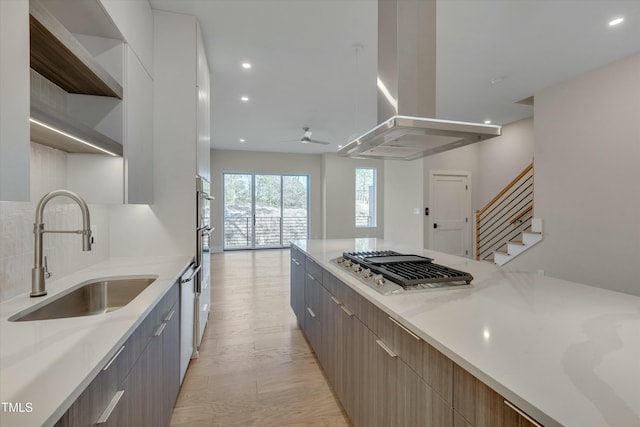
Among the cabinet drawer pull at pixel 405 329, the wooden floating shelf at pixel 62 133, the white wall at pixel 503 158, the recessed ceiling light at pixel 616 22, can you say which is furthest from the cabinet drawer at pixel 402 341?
the white wall at pixel 503 158

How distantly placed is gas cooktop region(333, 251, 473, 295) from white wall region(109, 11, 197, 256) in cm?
150

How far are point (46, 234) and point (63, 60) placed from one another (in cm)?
89

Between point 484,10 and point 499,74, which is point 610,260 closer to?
point 499,74

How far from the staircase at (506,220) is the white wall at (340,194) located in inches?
135

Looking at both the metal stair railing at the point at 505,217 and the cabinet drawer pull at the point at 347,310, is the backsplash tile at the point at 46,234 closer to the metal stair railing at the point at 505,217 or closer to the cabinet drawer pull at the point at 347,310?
the cabinet drawer pull at the point at 347,310

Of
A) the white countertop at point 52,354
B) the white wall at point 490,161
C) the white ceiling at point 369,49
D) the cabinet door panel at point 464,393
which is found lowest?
the cabinet door panel at point 464,393

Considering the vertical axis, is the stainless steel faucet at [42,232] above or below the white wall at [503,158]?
below

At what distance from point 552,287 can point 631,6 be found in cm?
254

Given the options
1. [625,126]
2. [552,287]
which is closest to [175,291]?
[552,287]

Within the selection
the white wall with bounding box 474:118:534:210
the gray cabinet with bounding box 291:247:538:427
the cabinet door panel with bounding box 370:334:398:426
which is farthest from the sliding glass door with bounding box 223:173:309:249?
the cabinet door panel with bounding box 370:334:398:426

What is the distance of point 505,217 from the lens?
18.2ft

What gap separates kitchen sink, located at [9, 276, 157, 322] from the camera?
53.8 inches

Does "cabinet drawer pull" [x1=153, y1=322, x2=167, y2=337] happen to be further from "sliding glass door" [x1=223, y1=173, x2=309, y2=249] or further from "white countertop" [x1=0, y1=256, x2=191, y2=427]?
"sliding glass door" [x1=223, y1=173, x2=309, y2=249]

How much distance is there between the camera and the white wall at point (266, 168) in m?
7.77
